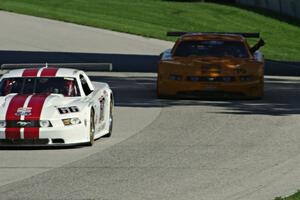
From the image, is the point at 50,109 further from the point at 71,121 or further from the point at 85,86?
the point at 85,86

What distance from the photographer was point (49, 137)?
56.2 ft

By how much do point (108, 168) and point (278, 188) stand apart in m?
2.54

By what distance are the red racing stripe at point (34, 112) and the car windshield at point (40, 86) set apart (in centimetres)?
68

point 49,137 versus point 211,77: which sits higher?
point 49,137

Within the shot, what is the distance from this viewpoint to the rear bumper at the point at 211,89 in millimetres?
24125

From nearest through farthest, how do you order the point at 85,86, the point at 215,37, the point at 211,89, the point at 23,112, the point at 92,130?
the point at 23,112
the point at 92,130
the point at 85,86
the point at 211,89
the point at 215,37

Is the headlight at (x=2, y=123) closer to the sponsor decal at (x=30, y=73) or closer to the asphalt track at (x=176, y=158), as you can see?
the asphalt track at (x=176, y=158)

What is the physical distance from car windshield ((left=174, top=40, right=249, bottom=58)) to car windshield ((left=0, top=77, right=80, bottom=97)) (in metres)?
6.80

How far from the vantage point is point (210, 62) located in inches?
960

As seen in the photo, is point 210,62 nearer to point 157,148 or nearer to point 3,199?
point 157,148

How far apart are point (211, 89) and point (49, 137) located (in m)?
7.49

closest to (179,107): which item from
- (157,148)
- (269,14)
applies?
(157,148)

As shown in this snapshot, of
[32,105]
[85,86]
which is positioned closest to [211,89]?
[85,86]

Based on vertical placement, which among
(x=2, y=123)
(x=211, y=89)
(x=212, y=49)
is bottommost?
(x=211, y=89)
